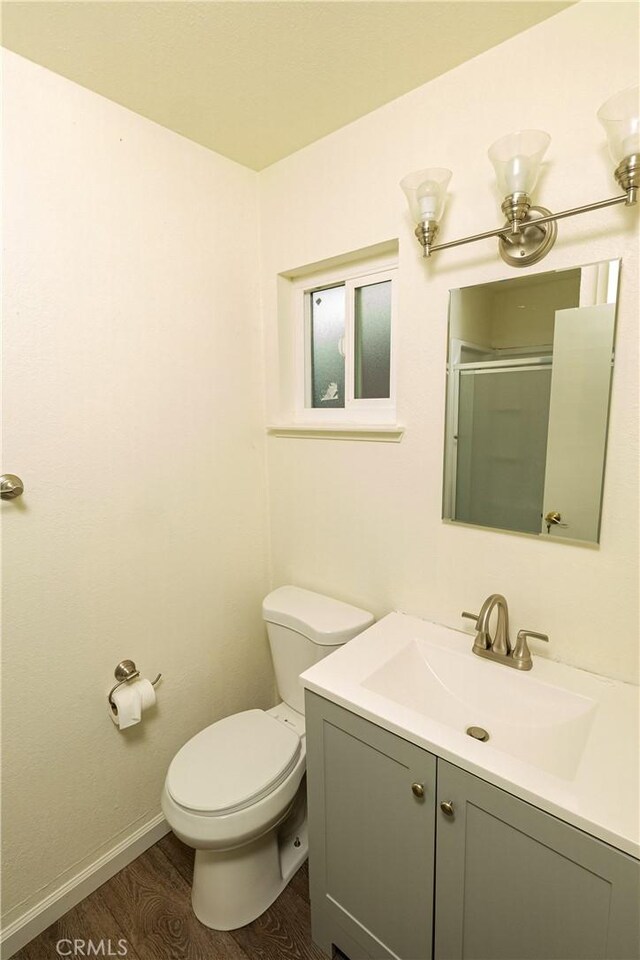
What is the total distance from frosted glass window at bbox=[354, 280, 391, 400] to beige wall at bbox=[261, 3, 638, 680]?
168 mm

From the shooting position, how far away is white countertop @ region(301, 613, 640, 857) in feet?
2.55

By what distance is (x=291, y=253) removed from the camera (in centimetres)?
167

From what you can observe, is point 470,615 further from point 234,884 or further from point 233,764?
point 234,884

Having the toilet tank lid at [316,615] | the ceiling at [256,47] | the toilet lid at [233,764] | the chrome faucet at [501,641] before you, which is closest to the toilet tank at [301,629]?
the toilet tank lid at [316,615]

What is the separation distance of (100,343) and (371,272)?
3.02ft

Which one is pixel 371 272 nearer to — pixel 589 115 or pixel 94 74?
pixel 589 115

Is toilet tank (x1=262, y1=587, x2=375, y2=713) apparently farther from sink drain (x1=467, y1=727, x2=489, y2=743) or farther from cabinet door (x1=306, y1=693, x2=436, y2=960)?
sink drain (x1=467, y1=727, x2=489, y2=743)

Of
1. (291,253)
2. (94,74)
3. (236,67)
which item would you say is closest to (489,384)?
(291,253)

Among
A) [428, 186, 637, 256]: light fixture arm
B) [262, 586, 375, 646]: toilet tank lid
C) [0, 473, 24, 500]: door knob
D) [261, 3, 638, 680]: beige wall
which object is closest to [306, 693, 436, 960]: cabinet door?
[262, 586, 375, 646]: toilet tank lid

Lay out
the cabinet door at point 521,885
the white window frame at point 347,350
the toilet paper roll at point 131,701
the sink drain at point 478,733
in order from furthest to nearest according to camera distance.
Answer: the white window frame at point 347,350, the toilet paper roll at point 131,701, the sink drain at point 478,733, the cabinet door at point 521,885

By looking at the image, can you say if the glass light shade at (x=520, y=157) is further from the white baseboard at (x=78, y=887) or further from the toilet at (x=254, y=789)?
the white baseboard at (x=78, y=887)

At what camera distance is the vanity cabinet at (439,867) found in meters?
0.78

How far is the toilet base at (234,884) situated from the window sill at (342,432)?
1.30 metres

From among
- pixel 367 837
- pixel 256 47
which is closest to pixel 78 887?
pixel 367 837
